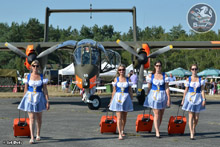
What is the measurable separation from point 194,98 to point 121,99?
194 centimetres

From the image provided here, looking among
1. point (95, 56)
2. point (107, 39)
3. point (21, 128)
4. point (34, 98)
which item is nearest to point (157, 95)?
point (34, 98)

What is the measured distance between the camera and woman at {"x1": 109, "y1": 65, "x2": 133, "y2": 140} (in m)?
8.93

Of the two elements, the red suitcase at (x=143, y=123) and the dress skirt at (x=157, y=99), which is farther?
the red suitcase at (x=143, y=123)

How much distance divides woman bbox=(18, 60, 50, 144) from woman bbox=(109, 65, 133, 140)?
1781 mm

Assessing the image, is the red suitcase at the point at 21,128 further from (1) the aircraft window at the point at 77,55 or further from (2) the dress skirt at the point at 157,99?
(1) the aircraft window at the point at 77,55

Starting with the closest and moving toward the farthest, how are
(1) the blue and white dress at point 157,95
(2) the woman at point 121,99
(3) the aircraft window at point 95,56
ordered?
(2) the woman at point 121,99, (1) the blue and white dress at point 157,95, (3) the aircraft window at point 95,56

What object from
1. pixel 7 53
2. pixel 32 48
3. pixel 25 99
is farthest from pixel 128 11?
pixel 7 53

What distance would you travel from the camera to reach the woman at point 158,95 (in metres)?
9.02

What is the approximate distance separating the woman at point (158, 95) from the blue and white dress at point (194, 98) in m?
0.53

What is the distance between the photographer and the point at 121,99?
8.98 m

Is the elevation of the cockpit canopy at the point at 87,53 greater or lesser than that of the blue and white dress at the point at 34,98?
greater

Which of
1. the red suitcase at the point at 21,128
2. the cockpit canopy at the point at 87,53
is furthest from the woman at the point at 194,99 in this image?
the cockpit canopy at the point at 87,53

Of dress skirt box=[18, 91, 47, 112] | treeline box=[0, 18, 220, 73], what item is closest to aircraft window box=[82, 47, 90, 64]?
dress skirt box=[18, 91, 47, 112]

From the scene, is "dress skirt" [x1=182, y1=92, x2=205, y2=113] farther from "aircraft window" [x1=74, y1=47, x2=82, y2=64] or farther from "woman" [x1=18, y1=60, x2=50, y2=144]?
"aircraft window" [x1=74, y1=47, x2=82, y2=64]
